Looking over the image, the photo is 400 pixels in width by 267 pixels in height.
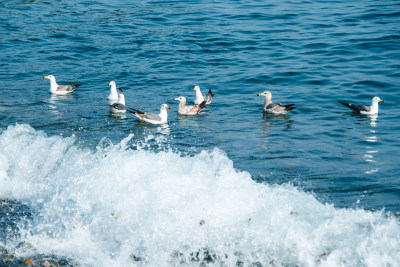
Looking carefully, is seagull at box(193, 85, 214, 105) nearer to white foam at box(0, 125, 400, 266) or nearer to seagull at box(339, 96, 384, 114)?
seagull at box(339, 96, 384, 114)

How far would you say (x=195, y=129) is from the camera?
45.9 feet

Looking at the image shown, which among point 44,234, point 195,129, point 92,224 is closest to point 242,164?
point 195,129

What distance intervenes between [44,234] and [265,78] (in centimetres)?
1245

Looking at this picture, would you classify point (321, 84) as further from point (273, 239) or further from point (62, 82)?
point (273, 239)

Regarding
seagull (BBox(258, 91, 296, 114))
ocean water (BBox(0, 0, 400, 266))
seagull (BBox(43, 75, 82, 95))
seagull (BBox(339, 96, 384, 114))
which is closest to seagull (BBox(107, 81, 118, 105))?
ocean water (BBox(0, 0, 400, 266))

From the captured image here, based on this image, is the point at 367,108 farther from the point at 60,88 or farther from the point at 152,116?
the point at 60,88

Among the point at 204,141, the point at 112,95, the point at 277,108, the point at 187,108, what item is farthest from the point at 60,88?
the point at 277,108

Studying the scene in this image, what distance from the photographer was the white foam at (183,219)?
7309 mm

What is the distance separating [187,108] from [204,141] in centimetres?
317

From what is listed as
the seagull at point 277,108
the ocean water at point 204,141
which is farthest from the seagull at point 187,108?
the seagull at point 277,108

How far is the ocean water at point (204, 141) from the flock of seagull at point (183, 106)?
9.9 inches

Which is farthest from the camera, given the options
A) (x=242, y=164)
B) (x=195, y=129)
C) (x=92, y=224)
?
(x=195, y=129)

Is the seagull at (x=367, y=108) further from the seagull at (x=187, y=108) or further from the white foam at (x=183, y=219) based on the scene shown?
the white foam at (x=183, y=219)

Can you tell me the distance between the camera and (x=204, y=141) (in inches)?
501
